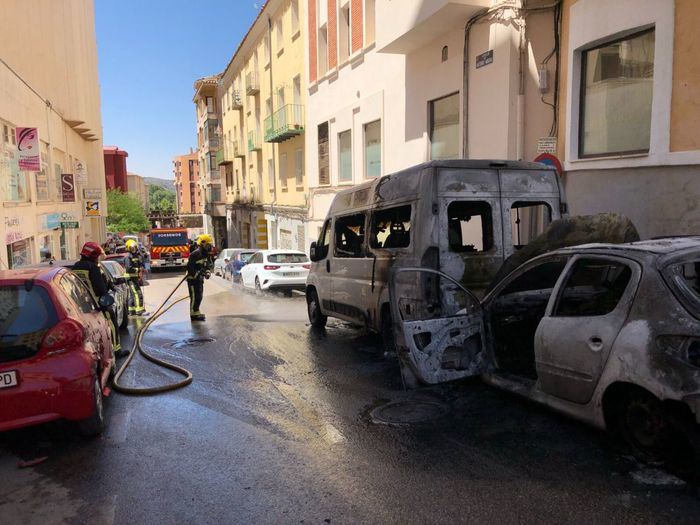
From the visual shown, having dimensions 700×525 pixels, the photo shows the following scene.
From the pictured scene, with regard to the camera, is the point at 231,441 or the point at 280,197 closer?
the point at 231,441

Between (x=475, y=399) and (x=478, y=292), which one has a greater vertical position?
(x=478, y=292)

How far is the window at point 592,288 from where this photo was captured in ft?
13.9

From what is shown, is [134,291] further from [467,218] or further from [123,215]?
[123,215]

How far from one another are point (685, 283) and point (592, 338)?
702 mm

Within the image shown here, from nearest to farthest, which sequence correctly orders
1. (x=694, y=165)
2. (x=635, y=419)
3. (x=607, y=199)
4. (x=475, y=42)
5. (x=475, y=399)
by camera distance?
(x=635, y=419)
(x=475, y=399)
(x=694, y=165)
(x=607, y=199)
(x=475, y=42)

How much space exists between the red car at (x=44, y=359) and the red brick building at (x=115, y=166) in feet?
226

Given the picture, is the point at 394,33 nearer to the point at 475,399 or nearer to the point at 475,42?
the point at 475,42

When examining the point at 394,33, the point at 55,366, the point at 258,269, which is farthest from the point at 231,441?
the point at 258,269

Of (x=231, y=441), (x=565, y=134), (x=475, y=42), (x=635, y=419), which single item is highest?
(x=475, y=42)

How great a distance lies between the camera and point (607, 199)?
28.0 ft

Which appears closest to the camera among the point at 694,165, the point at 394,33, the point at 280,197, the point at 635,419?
the point at 635,419

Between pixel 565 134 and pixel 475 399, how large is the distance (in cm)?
583

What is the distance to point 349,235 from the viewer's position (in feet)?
29.0

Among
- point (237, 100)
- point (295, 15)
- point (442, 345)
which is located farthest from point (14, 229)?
point (237, 100)
